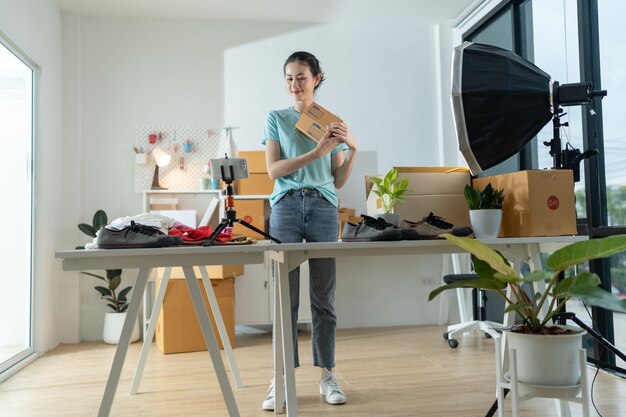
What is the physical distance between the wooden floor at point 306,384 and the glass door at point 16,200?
0.24m

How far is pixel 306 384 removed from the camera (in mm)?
2707

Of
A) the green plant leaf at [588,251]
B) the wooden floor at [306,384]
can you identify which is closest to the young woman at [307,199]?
the wooden floor at [306,384]

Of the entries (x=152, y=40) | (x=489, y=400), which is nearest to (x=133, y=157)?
(x=152, y=40)

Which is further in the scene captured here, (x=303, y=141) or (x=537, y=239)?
(x=303, y=141)

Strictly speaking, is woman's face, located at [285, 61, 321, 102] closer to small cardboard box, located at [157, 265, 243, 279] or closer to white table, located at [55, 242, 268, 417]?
white table, located at [55, 242, 268, 417]

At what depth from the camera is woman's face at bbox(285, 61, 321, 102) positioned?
89.5 inches

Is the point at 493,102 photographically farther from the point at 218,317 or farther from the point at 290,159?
the point at 218,317

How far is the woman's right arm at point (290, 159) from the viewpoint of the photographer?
2035 mm

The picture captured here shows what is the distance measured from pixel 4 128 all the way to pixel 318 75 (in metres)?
1.97

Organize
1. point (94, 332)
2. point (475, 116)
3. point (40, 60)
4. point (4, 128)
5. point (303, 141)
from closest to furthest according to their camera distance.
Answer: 1. point (475, 116)
2. point (303, 141)
3. point (4, 128)
4. point (40, 60)
5. point (94, 332)

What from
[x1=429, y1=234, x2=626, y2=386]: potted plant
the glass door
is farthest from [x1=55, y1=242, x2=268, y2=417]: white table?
the glass door

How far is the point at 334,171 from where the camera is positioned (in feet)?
7.79

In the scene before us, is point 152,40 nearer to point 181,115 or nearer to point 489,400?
point 181,115

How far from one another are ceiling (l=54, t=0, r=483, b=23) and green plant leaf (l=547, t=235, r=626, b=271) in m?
3.33
